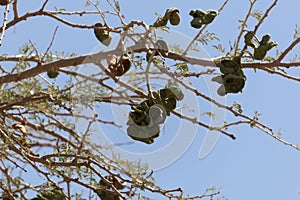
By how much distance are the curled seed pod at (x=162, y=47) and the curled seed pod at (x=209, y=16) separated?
0.13m

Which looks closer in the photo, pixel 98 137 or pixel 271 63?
pixel 271 63

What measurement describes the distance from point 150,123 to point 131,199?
0.31 metres

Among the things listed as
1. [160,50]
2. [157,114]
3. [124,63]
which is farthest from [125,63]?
[157,114]

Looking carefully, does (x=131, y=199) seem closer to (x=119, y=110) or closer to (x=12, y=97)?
(x=119, y=110)

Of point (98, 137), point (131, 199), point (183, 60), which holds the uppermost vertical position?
point (183, 60)

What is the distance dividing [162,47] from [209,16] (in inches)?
6.5

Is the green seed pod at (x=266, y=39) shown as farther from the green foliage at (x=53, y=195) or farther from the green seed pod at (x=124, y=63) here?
the green foliage at (x=53, y=195)

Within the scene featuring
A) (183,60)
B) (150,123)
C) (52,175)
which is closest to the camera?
(150,123)

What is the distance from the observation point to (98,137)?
1.67m

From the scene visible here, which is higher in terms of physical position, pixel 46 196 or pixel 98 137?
pixel 98 137

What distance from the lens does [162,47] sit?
148 cm

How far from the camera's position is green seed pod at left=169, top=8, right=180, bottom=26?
4.90ft

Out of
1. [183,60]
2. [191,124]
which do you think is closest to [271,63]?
[183,60]

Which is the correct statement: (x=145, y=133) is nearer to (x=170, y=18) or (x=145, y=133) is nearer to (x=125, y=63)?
(x=125, y=63)
